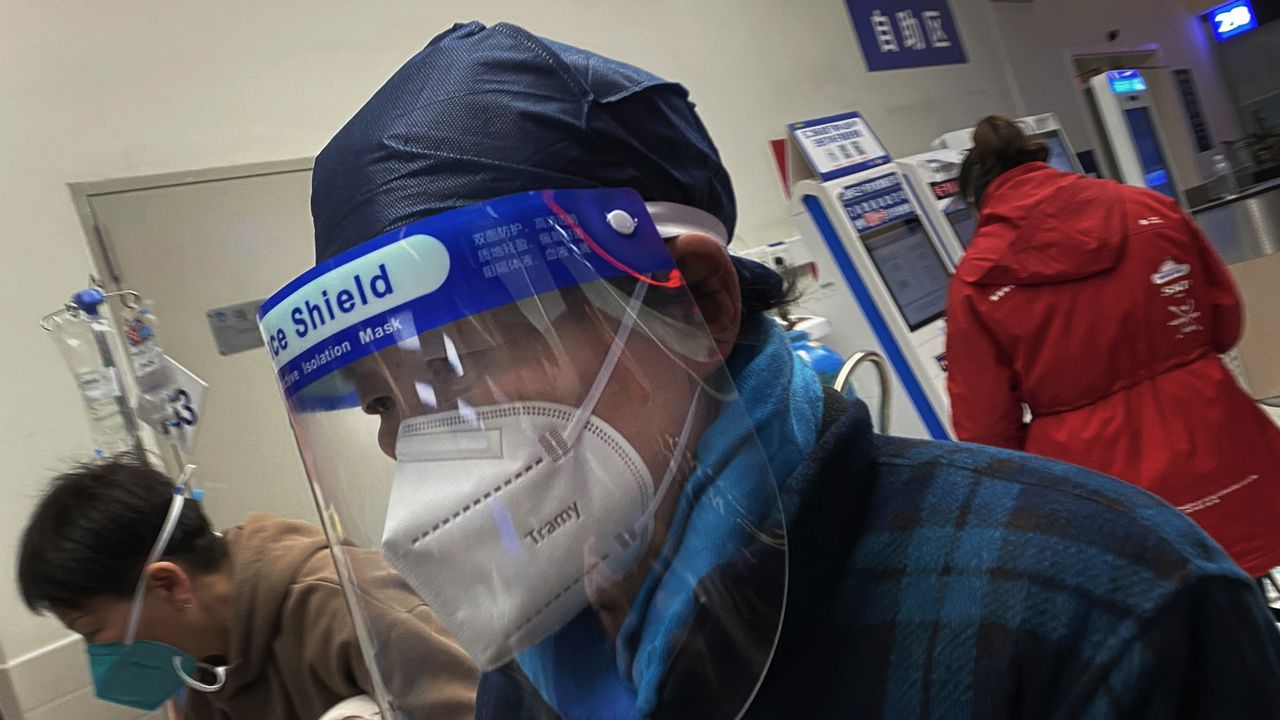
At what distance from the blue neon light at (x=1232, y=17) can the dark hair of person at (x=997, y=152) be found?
384 inches

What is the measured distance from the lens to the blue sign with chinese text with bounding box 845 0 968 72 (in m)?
5.17

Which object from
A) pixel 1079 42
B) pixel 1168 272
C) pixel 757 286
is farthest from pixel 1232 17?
pixel 757 286

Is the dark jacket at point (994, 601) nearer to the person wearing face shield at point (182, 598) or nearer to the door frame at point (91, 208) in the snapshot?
the person wearing face shield at point (182, 598)

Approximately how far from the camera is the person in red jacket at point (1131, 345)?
78.3 inches

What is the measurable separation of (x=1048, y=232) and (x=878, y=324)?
5.10 feet

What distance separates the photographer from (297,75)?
310cm

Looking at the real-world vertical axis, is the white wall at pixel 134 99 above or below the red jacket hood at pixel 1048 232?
above

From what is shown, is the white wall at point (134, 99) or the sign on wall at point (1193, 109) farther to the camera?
the sign on wall at point (1193, 109)

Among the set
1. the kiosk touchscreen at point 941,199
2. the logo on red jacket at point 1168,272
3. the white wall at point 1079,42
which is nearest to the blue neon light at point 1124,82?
the white wall at point 1079,42

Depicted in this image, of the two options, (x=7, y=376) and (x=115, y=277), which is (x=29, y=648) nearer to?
(x=7, y=376)

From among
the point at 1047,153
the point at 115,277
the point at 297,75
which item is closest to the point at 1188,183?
the point at 1047,153

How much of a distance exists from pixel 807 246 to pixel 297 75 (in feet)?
7.05

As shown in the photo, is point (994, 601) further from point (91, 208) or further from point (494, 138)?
point (91, 208)

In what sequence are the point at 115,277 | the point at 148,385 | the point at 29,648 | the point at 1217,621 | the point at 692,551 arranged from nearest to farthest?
the point at 1217,621 < the point at 692,551 < the point at 148,385 < the point at 29,648 < the point at 115,277
